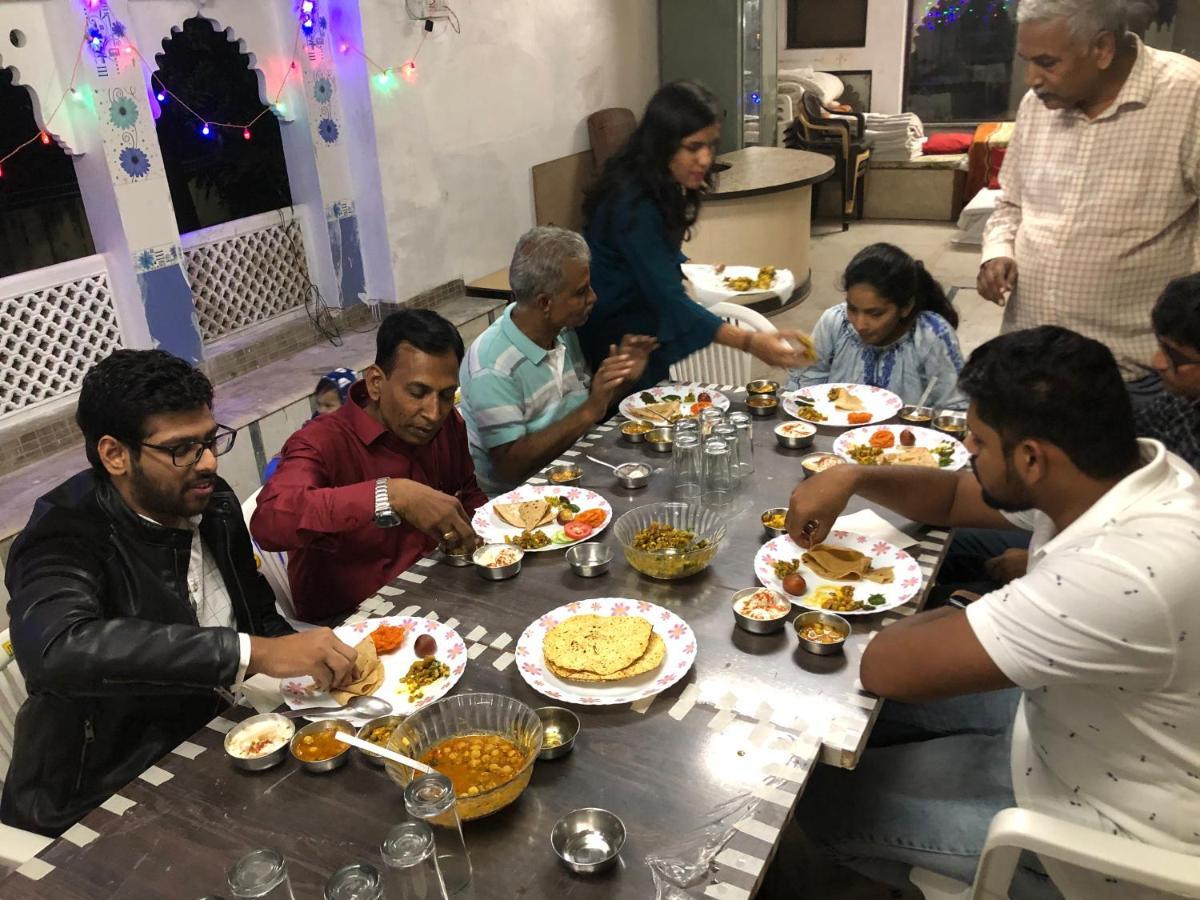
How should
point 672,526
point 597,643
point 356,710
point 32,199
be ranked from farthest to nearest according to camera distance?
point 32,199 < point 672,526 < point 597,643 < point 356,710

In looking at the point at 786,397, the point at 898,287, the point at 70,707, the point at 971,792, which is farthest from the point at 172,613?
the point at 898,287

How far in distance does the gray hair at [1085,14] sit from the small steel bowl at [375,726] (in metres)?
2.63

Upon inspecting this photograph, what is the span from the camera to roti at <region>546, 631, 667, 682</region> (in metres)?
1.63

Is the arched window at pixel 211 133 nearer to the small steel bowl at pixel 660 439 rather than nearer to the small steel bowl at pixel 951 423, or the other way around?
the small steel bowl at pixel 660 439

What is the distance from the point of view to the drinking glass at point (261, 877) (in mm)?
1165

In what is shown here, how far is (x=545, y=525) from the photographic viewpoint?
2.29 m

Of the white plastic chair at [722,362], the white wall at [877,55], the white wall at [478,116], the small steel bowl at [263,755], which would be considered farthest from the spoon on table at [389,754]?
the white wall at [877,55]

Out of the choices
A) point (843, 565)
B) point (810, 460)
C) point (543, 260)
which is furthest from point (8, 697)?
point (810, 460)

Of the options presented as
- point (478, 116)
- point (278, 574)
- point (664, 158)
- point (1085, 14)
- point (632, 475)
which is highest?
point (1085, 14)

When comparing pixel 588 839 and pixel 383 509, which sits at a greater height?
pixel 383 509

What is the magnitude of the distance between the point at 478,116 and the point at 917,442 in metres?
4.04

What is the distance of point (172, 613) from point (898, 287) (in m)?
2.43

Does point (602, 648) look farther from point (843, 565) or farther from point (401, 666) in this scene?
point (843, 565)

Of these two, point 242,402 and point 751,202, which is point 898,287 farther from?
point 751,202
